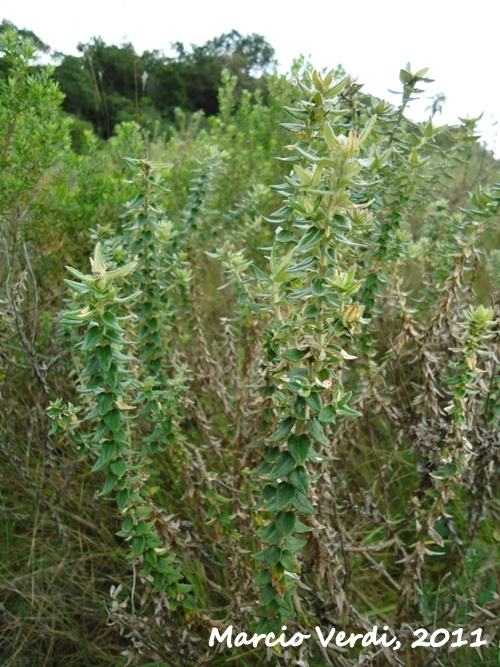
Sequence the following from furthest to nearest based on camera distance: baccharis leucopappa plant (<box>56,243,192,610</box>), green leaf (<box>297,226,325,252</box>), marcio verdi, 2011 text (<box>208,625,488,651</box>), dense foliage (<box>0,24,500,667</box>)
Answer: marcio verdi, 2011 text (<box>208,625,488,651</box>)
dense foliage (<box>0,24,500,667</box>)
baccharis leucopappa plant (<box>56,243,192,610</box>)
green leaf (<box>297,226,325,252</box>)

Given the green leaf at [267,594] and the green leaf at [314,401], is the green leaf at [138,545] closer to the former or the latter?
the green leaf at [267,594]

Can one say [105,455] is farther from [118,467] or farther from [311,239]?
[311,239]

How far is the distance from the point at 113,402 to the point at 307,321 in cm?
56

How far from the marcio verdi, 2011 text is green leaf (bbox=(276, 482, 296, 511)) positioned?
0.50m

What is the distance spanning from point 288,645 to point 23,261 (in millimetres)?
2343

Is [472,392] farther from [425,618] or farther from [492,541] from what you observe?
[492,541]

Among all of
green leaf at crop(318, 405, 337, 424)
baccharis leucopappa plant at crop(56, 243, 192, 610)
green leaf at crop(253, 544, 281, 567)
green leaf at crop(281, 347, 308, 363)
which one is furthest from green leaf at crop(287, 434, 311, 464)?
baccharis leucopappa plant at crop(56, 243, 192, 610)

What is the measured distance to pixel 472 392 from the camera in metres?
1.88

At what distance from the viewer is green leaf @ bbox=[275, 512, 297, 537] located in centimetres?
153

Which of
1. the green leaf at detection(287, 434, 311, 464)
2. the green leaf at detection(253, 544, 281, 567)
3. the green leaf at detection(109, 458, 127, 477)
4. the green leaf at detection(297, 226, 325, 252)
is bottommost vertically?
the green leaf at detection(253, 544, 281, 567)

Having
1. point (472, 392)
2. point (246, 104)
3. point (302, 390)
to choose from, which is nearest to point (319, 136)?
point (302, 390)

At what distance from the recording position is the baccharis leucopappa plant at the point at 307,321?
1299mm

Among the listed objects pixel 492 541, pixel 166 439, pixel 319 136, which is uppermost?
pixel 319 136

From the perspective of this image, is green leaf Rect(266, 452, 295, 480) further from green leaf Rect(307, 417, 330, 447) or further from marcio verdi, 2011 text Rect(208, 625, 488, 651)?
marcio verdi, 2011 text Rect(208, 625, 488, 651)
